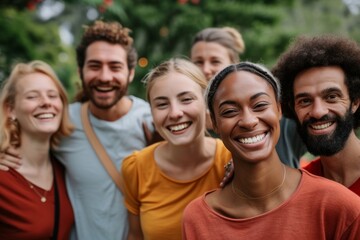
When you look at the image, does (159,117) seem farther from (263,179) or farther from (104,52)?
(104,52)

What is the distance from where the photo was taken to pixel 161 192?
3.67m

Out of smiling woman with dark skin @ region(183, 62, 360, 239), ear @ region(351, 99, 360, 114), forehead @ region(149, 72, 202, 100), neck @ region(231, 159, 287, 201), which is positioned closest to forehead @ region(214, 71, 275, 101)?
smiling woman with dark skin @ region(183, 62, 360, 239)

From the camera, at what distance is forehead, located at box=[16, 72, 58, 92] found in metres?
4.49

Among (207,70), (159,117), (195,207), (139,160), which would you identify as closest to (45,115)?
(139,160)

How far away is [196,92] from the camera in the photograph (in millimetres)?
3688

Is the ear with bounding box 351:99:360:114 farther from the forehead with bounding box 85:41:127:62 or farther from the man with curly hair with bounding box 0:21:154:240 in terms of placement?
the forehead with bounding box 85:41:127:62

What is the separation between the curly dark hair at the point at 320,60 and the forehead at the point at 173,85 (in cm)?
64

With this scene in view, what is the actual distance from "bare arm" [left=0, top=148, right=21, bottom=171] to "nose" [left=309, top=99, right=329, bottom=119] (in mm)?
2654

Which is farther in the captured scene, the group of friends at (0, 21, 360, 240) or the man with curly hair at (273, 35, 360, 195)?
the man with curly hair at (273, 35, 360, 195)

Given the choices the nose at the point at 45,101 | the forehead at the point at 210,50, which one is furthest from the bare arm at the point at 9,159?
the forehead at the point at 210,50

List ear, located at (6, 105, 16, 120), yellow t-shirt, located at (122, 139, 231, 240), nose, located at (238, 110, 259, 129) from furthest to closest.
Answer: ear, located at (6, 105, 16, 120)
yellow t-shirt, located at (122, 139, 231, 240)
nose, located at (238, 110, 259, 129)

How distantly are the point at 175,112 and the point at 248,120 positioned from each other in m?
0.96

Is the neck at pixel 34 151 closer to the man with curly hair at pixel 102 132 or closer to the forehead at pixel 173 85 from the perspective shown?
the man with curly hair at pixel 102 132

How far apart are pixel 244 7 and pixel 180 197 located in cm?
1002
